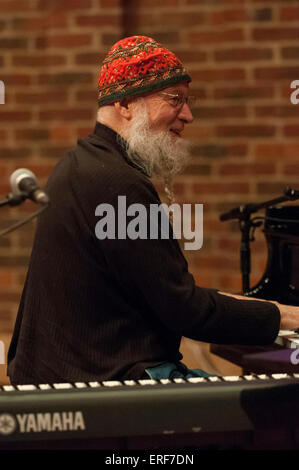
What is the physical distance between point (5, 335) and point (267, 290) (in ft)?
5.61

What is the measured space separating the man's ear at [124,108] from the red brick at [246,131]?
1.68 metres

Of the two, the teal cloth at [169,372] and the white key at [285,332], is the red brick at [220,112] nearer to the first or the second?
the white key at [285,332]

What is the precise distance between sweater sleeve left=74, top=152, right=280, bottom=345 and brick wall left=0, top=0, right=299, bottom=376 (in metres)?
1.77

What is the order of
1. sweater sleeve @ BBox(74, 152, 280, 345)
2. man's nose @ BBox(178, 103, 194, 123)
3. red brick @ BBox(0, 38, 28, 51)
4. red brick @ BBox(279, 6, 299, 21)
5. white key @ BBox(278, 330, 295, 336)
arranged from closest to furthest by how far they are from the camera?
sweater sleeve @ BBox(74, 152, 280, 345) < white key @ BBox(278, 330, 295, 336) < man's nose @ BBox(178, 103, 194, 123) < red brick @ BBox(279, 6, 299, 21) < red brick @ BBox(0, 38, 28, 51)

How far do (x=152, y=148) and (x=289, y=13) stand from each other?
75.0 inches

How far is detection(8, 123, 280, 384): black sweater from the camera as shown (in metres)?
1.83

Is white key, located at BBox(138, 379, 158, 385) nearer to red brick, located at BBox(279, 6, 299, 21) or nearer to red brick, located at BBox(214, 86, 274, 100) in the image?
red brick, located at BBox(214, 86, 274, 100)

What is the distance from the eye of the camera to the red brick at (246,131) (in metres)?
3.66

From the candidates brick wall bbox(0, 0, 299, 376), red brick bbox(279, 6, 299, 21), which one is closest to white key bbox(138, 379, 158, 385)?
brick wall bbox(0, 0, 299, 376)

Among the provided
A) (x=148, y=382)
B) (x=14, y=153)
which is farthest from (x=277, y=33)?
(x=148, y=382)

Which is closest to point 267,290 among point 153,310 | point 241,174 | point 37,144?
point 153,310

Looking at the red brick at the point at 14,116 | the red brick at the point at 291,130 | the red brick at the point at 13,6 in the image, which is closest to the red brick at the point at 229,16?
the red brick at the point at 291,130

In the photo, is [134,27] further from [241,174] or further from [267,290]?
[267,290]

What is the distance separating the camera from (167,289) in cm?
182
